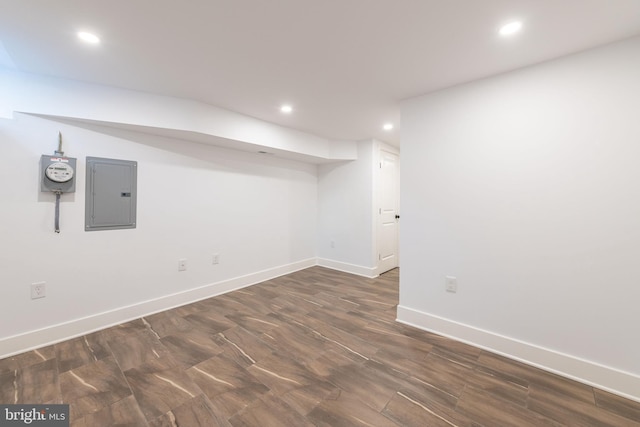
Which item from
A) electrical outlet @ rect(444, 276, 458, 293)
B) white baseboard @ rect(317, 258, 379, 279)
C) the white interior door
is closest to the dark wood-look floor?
electrical outlet @ rect(444, 276, 458, 293)

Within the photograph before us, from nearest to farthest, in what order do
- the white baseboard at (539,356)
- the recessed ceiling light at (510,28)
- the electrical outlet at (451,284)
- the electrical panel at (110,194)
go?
the recessed ceiling light at (510,28)
the white baseboard at (539,356)
the electrical outlet at (451,284)
the electrical panel at (110,194)

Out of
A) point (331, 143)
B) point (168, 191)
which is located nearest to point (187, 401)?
point (168, 191)

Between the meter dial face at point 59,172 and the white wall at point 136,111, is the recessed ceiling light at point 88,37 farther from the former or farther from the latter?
the meter dial face at point 59,172

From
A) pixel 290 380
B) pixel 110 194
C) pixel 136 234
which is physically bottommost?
pixel 290 380

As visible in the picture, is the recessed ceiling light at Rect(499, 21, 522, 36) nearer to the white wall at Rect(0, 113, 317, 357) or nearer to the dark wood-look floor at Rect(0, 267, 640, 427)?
the dark wood-look floor at Rect(0, 267, 640, 427)

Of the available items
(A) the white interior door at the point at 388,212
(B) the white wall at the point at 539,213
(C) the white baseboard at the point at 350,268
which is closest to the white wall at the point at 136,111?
(A) the white interior door at the point at 388,212

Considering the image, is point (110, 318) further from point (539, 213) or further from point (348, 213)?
point (539, 213)

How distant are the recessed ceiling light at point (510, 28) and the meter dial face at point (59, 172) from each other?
3524 millimetres

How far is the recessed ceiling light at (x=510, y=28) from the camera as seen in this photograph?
1494 millimetres

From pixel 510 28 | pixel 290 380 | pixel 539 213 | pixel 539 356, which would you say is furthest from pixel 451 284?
pixel 510 28

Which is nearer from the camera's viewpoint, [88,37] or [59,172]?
[88,37]

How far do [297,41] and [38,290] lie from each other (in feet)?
9.70

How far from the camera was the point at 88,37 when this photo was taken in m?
1.62

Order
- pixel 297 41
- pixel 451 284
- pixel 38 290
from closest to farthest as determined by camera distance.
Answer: pixel 297 41, pixel 38 290, pixel 451 284
